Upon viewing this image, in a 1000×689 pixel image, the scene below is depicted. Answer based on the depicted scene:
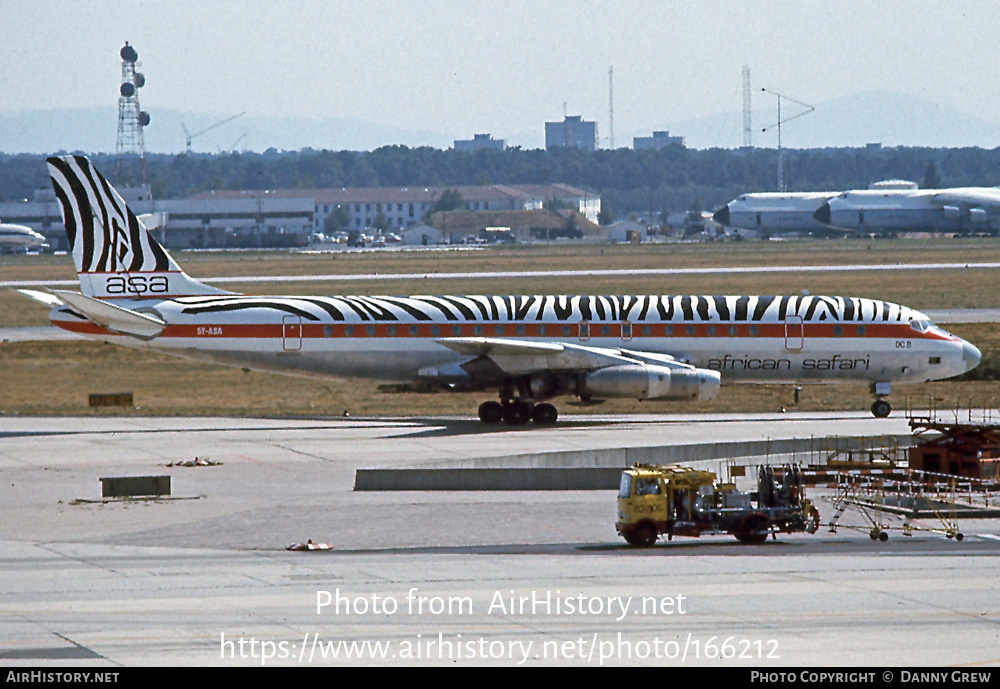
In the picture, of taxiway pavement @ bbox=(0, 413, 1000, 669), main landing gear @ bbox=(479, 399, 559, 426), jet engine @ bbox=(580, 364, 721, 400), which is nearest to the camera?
taxiway pavement @ bbox=(0, 413, 1000, 669)

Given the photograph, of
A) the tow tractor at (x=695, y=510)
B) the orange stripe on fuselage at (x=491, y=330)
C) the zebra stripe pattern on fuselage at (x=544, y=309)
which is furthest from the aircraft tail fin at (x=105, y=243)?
the tow tractor at (x=695, y=510)

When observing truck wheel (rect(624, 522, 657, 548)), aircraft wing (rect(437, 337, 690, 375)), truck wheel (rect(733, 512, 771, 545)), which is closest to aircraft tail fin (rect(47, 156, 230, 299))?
aircraft wing (rect(437, 337, 690, 375))

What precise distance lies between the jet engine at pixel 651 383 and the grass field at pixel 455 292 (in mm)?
5609

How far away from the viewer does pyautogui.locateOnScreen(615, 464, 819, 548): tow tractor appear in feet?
84.9

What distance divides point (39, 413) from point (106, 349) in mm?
22237

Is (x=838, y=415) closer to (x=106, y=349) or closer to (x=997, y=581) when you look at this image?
(x=997, y=581)

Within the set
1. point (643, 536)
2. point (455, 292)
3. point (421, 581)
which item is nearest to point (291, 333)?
point (643, 536)

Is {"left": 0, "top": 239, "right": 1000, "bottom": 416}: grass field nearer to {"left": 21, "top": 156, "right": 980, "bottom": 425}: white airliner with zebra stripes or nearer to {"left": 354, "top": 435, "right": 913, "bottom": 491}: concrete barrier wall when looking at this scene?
{"left": 21, "top": 156, "right": 980, "bottom": 425}: white airliner with zebra stripes

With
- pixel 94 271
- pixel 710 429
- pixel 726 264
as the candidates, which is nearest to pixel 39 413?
pixel 94 271

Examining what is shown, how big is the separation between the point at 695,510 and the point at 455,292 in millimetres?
72394

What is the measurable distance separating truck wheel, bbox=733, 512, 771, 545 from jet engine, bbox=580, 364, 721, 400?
55.6 ft

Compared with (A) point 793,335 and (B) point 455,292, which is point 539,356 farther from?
(B) point 455,292

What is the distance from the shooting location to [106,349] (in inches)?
2724

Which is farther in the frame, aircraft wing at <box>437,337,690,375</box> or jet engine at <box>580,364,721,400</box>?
aircraft wing at <box>437,337,690,375</box>
